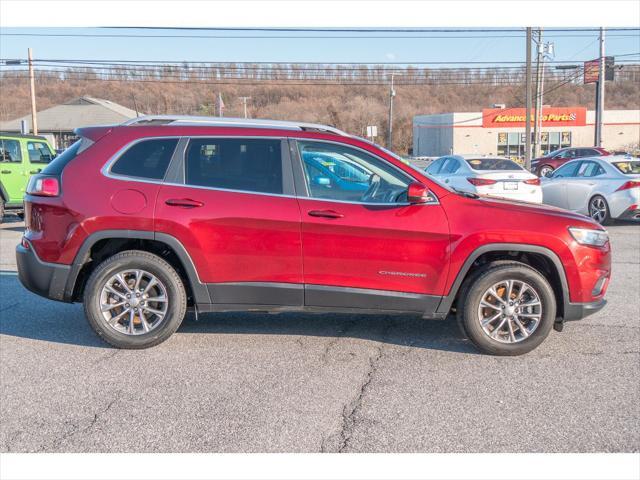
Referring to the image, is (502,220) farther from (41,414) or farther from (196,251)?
(41,414)

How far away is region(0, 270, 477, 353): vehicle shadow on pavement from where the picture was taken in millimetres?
6047

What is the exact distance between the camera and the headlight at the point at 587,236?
18.2 ft

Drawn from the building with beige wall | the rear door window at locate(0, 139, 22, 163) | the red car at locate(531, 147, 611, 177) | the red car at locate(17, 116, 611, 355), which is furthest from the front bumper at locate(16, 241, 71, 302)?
the building with beige wall

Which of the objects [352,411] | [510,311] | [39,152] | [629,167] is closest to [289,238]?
[352,411]

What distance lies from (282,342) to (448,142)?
66260 mm

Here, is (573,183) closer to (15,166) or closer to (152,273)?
(152,273)

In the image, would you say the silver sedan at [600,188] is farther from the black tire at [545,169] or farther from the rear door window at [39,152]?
the black tire at [545,169]

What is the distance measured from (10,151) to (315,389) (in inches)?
526

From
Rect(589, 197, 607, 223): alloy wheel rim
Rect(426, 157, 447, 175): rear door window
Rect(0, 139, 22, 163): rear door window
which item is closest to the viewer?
Rect(589, 197, 607, 223): alloy wheel rim

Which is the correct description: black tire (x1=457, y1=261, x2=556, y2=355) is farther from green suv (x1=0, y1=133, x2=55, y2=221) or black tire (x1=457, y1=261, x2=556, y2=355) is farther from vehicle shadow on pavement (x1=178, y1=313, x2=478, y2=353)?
green suv (x1=0, y1=133, x2=55, y2=221)

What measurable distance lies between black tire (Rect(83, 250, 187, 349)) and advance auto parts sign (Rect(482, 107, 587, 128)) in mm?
65149

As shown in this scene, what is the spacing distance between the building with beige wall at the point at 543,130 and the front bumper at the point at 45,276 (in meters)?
63.0

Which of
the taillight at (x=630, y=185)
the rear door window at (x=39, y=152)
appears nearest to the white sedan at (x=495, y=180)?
the taillight at (x=630, y=185)

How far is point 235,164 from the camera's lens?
5648 millimetres
